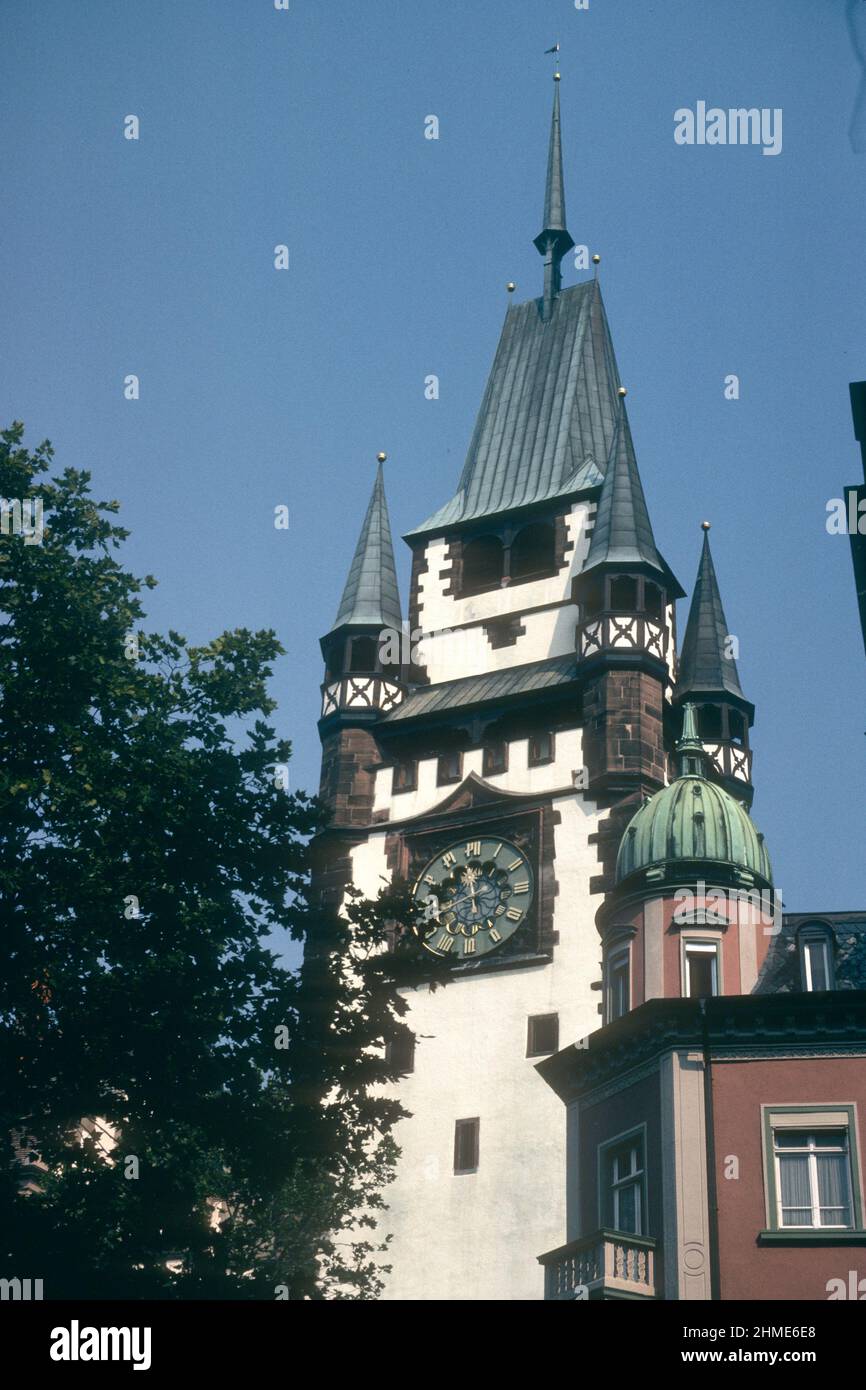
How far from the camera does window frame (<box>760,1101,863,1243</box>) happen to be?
28609 millimetres

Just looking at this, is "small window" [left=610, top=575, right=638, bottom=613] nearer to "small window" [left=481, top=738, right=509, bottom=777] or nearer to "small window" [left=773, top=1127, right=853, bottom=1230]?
"small window" [left=481, top=738, right=509, bottom=777]

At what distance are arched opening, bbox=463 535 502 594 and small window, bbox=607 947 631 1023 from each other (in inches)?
798

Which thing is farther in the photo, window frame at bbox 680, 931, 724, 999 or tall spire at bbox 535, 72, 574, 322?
tall spire at bbox 535, 72, 574, 322

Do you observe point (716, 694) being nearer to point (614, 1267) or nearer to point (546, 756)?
point (546, 756)

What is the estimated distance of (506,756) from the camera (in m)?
49.7

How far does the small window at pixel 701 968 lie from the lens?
109 feet

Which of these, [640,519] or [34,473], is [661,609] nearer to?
[640,519]

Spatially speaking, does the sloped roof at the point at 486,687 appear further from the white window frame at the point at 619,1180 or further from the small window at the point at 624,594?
the white window frame at the point at 619,1180

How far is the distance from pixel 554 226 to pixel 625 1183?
→ 4073cm

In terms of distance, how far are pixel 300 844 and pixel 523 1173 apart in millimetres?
12899

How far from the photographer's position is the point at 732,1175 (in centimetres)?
2947

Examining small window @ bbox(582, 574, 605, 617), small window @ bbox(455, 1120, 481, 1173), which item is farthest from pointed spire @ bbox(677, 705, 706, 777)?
small window @ bbox(582, 574, 605, 617)
